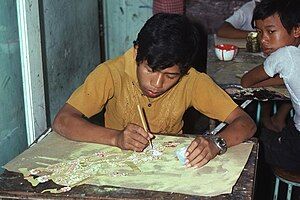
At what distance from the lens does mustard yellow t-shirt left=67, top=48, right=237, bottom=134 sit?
2.36 m

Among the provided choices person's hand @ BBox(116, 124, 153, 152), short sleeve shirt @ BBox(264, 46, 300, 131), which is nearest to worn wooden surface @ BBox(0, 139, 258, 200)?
person's hand @ BBox(116, 124, 153, 152)

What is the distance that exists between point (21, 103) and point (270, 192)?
182cm

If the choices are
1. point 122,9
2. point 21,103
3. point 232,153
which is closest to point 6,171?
point 232,153

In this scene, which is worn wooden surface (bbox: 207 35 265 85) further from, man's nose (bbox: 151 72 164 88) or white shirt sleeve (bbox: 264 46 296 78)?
man's nose (bbox: 151 72 164 88)

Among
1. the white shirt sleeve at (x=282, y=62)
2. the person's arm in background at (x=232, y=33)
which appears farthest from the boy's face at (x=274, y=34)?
the person's arm in background at (x=232, y=33)

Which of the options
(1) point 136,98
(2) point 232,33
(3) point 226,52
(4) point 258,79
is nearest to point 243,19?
(2) point 232,33

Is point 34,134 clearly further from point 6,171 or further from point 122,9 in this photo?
point 122,9

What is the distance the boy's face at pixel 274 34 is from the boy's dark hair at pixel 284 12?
2cm

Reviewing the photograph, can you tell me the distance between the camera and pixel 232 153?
205 cm

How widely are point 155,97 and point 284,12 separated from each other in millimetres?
1155

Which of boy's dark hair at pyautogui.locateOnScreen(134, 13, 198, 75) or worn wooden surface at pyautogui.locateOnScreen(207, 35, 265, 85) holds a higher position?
boy's dark hair at pyautogui.locateOnScreen(134, 13, 198, 75)

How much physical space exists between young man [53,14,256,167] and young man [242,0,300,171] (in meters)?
0.52

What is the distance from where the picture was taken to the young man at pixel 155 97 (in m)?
2.09

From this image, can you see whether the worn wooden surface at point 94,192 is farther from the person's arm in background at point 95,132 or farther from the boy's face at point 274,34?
the boy's face at point 274,34
